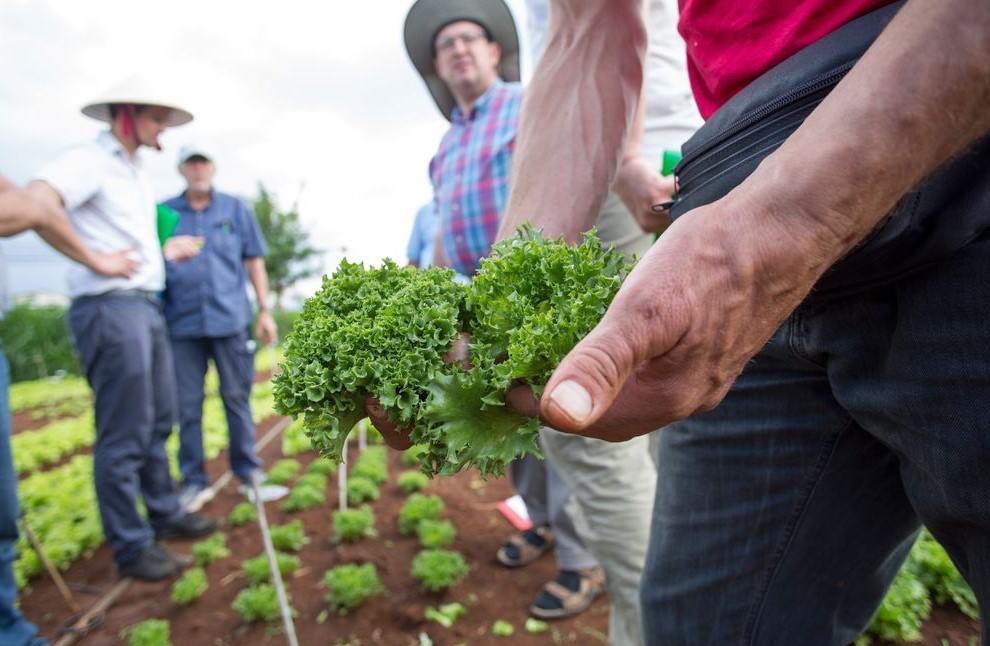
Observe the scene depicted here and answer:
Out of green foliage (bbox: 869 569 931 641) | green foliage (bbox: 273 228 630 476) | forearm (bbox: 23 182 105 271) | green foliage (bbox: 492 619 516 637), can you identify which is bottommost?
green foliage (bbox: 492 619 516 637)

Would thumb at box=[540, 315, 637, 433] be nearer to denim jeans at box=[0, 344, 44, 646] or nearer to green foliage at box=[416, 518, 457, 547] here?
denim jeans at box=[0, 344, 44, 646]

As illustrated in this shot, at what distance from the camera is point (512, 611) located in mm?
4082

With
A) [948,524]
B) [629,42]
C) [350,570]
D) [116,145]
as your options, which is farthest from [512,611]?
[116,145]

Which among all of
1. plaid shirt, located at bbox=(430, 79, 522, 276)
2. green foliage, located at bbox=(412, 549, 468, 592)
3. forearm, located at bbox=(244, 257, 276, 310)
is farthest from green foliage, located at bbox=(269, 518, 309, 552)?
plaid shirt, located at bbox=(430, 79, 522, 276)

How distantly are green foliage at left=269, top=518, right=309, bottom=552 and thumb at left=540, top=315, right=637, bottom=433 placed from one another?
195 inches

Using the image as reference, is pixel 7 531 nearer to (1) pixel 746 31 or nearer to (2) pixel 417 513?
(2) pixel 417 513

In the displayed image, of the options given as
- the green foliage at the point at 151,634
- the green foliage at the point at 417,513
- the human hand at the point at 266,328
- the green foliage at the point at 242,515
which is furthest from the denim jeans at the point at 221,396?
the green foliage at the point at 151,634

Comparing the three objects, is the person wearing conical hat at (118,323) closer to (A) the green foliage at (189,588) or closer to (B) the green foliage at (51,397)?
(A) the green foliage at (189,588)

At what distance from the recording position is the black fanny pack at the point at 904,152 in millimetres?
1061

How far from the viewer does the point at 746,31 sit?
1.38m

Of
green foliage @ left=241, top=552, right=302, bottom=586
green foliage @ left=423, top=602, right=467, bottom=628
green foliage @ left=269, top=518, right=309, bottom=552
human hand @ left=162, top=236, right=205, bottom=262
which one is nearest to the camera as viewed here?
green foliage @ left=423, top=602, right=467, bottom=628

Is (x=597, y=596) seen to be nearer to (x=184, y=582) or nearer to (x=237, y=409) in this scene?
(x=184, y=582)

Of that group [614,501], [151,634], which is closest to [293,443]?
[151,634]

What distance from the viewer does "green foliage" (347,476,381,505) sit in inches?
240
